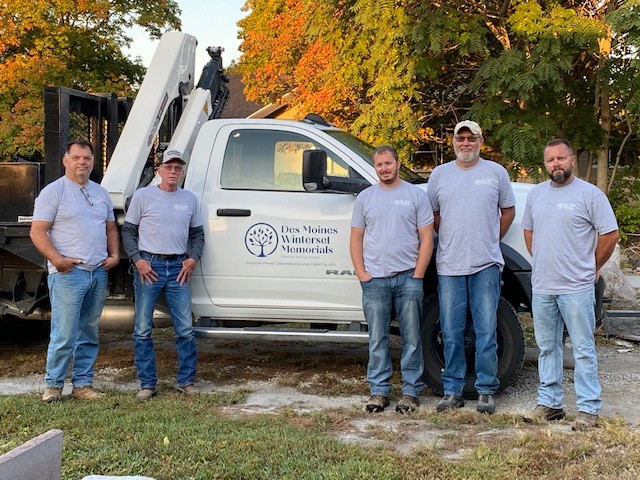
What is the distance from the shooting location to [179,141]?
250 inches

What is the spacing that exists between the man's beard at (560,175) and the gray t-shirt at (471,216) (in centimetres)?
46

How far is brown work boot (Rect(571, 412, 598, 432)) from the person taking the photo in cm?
486

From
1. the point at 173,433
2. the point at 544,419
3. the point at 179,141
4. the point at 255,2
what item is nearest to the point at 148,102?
the point at 179,141

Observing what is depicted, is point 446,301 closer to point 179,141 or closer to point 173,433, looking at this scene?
point 173,433

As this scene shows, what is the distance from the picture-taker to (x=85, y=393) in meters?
A: 5.76

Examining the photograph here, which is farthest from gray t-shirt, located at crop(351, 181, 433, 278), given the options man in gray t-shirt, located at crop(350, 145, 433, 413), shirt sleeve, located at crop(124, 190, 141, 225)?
shirt sleeve, located at crop(124, 190, 141, 225)

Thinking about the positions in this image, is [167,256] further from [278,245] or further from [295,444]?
[295,444]

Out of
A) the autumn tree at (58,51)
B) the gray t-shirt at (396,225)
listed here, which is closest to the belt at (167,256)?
the gray t-shirt at (396,225)

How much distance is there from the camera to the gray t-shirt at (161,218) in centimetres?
572

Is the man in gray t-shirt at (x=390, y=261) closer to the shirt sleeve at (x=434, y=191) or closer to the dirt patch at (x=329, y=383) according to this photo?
the shirt sleeve at (x=434, y=191)

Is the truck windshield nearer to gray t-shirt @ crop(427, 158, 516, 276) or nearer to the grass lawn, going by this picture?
gray t-shirt @ crop(427, 158, 516, 276)

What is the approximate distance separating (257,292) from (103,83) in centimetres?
2136

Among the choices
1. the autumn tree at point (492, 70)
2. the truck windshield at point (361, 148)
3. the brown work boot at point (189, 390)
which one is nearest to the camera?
the brown work boot at point (189, 390)

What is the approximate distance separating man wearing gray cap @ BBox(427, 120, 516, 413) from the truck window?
107 cm
